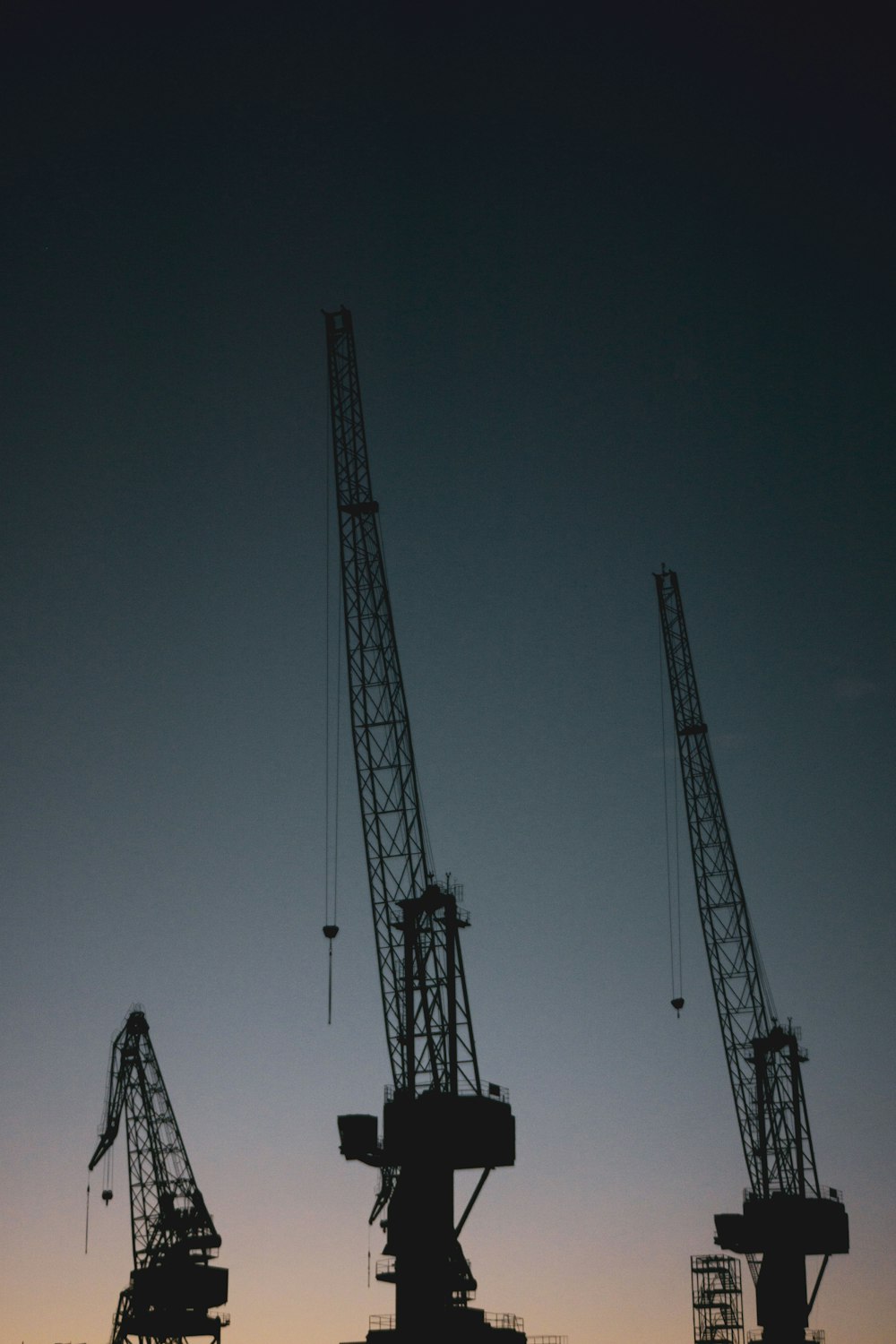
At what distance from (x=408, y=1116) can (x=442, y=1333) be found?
11.8 meters

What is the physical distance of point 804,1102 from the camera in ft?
414

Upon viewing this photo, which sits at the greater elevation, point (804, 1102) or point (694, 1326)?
point (804, 1102)

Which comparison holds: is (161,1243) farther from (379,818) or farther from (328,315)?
(328,315)

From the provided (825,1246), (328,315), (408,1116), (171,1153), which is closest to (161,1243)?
(171,1153)

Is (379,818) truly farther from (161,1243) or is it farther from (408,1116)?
(161,1243)

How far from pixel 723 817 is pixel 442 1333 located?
50.8 metres

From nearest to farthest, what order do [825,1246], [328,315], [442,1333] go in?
[442,1333] → [328,315] → [825,1246]

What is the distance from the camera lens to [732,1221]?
125812 millimetres

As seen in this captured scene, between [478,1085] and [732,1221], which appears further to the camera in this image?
[732,1221]

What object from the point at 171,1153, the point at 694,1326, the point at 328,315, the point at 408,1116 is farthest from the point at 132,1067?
the point at 328,315

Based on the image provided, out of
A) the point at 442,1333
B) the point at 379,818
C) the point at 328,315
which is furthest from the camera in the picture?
the point at 328,315

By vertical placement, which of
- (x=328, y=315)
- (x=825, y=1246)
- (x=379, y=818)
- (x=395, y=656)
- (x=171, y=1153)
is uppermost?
(x=328, y=315)

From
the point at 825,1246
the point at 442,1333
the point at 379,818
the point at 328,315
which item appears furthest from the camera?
the point at 825,1246

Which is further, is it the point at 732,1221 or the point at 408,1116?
the point at 732,1221
